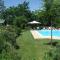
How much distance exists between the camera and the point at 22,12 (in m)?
46.2

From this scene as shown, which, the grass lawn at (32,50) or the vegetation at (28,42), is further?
the grass lawn at (32,50)

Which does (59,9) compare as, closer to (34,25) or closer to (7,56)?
(7,56)

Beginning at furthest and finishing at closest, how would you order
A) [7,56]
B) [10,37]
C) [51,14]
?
[51,14] → [10,37] → [7,56]

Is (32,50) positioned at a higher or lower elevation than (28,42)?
higher

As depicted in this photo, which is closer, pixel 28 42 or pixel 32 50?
pixel 32 50

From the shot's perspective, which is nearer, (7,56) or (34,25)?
(7,56)

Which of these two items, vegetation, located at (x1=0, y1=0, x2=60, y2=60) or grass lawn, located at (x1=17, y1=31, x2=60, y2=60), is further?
grass lawn, located at (x1=17, y1=31, x2=60, y2=60)

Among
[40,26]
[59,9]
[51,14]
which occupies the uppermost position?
[59,9]

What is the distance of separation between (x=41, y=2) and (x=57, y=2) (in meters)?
10.0

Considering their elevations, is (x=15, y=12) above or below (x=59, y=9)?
below

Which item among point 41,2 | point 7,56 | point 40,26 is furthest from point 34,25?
point 7,56

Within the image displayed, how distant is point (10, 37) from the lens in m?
10.9

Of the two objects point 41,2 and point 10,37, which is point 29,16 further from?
point 10,37

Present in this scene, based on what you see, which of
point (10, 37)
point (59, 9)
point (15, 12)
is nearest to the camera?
point (59, 9)
